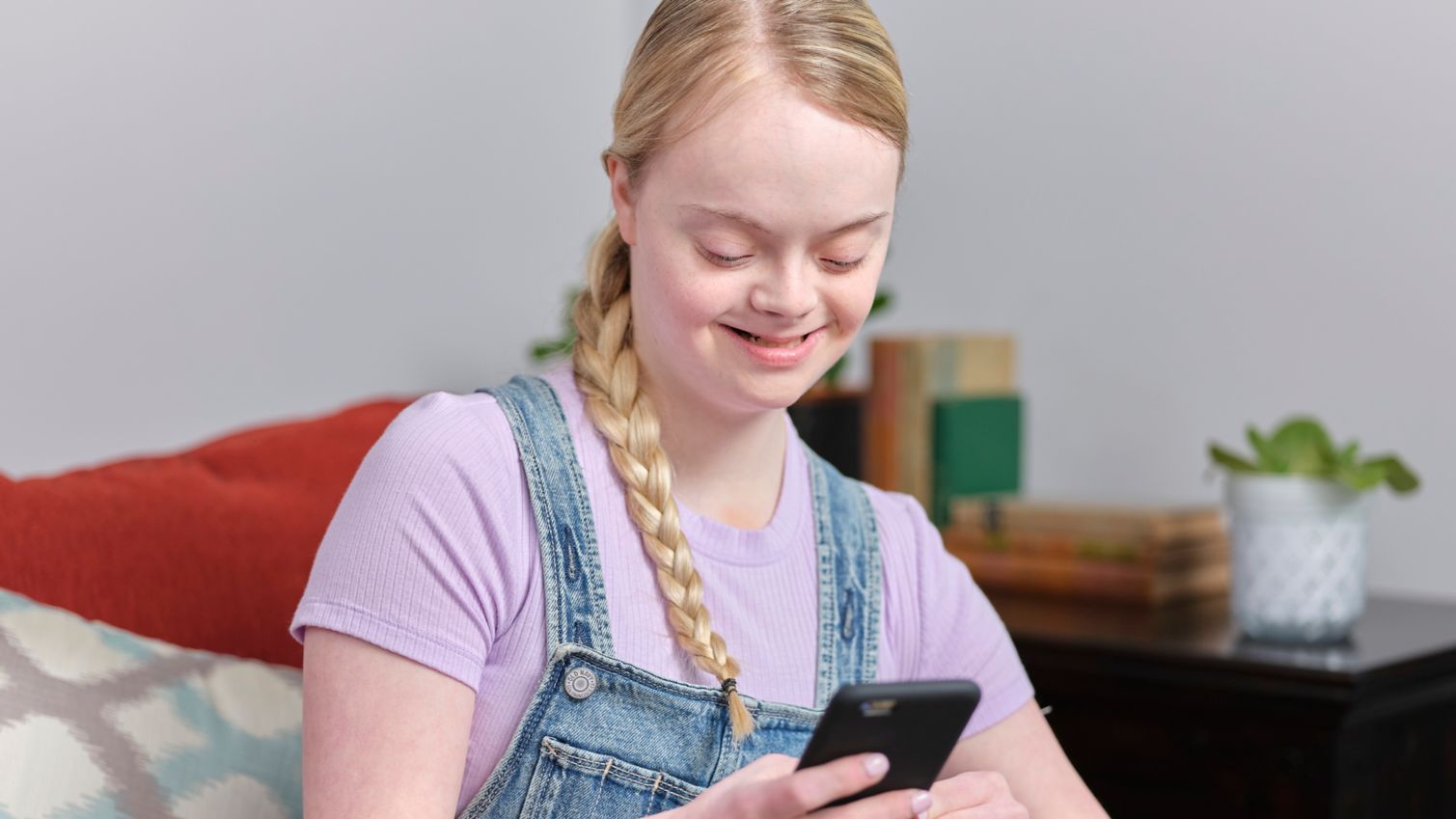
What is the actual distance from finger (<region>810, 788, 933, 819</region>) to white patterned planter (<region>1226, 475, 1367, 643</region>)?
974 mm

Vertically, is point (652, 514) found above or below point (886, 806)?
above

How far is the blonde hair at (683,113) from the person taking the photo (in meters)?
0.99

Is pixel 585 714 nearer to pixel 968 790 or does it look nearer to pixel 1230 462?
pixel 968 790

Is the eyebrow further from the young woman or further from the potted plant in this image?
the potted plant

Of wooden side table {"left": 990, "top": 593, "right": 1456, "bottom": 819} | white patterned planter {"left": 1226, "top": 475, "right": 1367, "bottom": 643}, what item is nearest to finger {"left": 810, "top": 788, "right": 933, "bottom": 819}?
wooden side table {"left": 990, "top": 593, "right": 1456, "bottom": 819}

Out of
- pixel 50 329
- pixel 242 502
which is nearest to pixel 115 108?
pixel 50 329

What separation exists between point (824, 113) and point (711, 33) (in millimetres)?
92

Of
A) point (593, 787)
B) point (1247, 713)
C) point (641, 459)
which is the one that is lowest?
point (1247, 713)

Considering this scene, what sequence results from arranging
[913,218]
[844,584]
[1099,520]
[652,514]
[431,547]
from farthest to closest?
[913,218], [1099,520], [844,584], [652,514], [431,547]

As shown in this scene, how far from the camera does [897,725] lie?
0.83m

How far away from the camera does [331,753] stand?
917 mm

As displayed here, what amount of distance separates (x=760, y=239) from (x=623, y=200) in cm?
12

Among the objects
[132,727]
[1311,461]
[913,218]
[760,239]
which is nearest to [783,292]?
[760,239]

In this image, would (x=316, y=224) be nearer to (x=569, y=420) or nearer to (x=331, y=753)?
(x=569, y=420)
